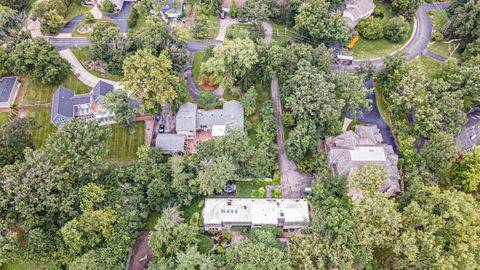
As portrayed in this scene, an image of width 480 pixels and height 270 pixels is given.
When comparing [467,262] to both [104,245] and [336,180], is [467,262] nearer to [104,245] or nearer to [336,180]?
[336,180]

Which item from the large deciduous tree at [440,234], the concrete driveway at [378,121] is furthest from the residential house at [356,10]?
the large deciduous tree at [440,234]

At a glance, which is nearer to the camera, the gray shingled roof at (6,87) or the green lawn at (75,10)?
the gray shingled roof at (6,87)

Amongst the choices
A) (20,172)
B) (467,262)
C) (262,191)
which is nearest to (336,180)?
(262,191)

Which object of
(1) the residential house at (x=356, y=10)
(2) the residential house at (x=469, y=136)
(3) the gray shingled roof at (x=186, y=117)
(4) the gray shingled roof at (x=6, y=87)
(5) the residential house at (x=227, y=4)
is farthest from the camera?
(5) the residential house at (x=227, y=4)

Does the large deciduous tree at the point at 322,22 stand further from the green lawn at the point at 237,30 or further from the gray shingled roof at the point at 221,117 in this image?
the gray shingled roof at the point at 221,117

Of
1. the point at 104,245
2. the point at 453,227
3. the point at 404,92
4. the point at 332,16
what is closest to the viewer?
the point at 453,227

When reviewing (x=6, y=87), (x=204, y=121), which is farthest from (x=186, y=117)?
(x=6, y=87)
